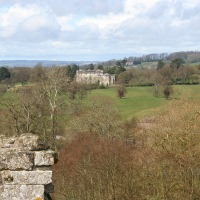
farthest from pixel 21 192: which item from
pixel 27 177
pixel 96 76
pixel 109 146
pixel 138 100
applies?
pixel 96 76

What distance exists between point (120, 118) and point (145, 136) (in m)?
8.54

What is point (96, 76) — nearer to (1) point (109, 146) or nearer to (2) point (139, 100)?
(2) point (139, 100)

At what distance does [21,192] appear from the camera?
216 inches

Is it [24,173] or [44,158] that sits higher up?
[44,158]

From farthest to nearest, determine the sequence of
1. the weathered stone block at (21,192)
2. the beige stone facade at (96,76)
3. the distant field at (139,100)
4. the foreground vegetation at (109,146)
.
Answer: the beige stone facade at (96,76)
the distant field at (139,100)
the foreground vegetation at (109,146)
the weathered stone block at (21,192)

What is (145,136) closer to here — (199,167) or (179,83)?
(199,167)

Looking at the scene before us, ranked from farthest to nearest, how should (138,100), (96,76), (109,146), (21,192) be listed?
(96,76) → (138,100) → (109,146) → (21,192)

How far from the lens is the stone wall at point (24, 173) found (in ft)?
18.0

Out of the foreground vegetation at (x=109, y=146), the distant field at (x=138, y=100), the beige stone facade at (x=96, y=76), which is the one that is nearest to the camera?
the foreground vegetation at (x=109, y=146)

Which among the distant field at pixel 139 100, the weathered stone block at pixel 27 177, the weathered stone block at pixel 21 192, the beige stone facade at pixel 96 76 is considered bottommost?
the distant field at pixel 139 100

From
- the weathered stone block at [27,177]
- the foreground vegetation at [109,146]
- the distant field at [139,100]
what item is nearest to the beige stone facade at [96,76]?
the distant field at [139,100]

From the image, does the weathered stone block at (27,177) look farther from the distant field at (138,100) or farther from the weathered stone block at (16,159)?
the distant field at (138,100)

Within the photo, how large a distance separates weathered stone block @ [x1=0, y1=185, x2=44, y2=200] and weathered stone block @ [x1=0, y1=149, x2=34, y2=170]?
0.26m

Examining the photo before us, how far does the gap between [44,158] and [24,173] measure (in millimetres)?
335
